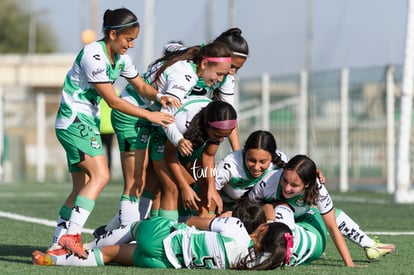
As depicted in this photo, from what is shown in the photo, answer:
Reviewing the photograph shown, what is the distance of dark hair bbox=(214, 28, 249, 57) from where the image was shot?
7.83 m

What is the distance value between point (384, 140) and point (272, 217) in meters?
10.5

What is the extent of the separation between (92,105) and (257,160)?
3.97 feet

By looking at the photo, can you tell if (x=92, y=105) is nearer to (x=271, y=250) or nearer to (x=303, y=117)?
(x=271, y=250)

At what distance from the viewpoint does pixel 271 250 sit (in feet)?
20.9

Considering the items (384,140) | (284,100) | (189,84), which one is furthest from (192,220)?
(284,100)

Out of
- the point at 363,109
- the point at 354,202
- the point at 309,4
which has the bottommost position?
the point at 354,202

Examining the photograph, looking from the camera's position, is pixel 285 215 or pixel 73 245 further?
pixel 285 215

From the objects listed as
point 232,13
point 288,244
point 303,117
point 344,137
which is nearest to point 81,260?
point 288,244

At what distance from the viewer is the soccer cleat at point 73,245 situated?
21.6 ft

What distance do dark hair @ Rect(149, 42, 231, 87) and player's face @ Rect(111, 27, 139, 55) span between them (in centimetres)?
51

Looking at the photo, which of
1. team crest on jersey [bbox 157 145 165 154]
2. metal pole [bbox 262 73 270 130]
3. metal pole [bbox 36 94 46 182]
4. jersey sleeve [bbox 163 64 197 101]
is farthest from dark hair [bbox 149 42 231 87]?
metal pole [bbox 36 94 46 182]

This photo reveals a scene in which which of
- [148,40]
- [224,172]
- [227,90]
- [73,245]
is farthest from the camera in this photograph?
[148,40]

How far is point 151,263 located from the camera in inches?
257

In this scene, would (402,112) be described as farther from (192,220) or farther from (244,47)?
(192,220)
